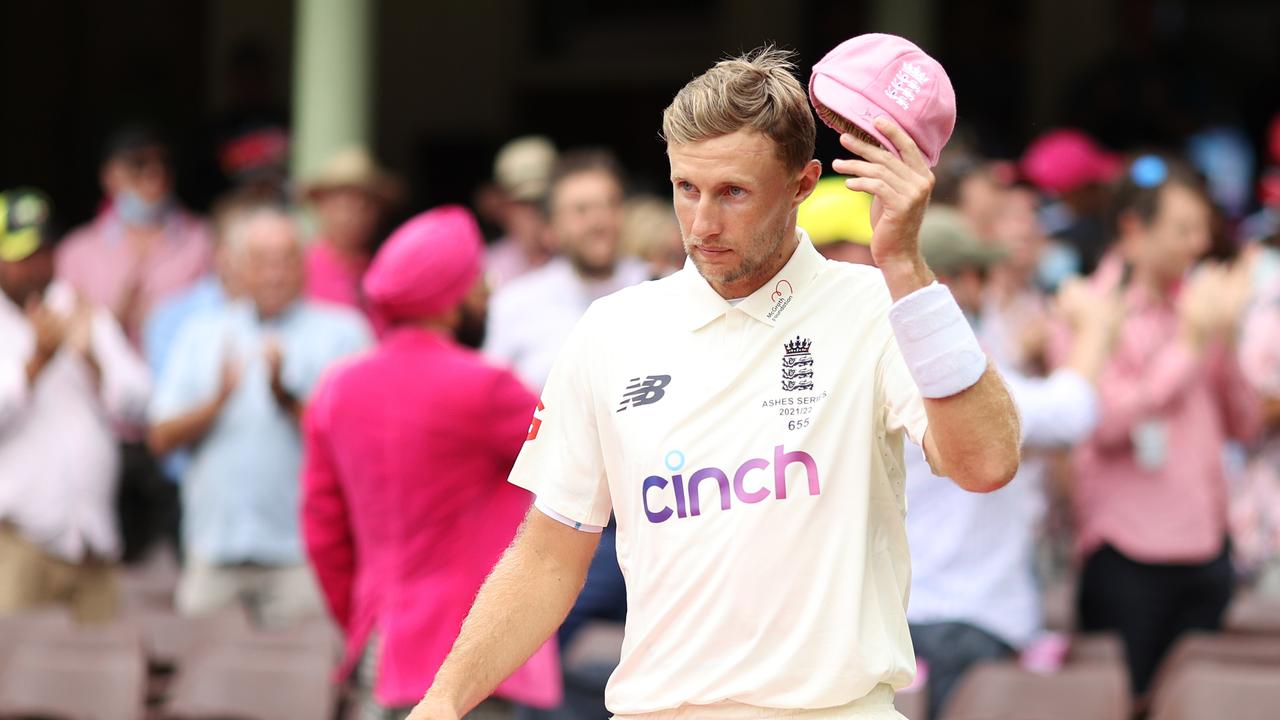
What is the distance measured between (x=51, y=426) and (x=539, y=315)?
1.83 meters

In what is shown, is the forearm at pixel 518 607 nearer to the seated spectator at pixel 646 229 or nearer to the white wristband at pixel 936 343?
the white wristband at pixel 936 343

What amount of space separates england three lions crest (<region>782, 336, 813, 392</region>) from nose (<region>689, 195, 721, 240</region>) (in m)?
0.20

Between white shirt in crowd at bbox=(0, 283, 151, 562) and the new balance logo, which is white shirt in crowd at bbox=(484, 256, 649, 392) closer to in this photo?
white shirt in crowd at bbox=(0, 283, 151, 562)

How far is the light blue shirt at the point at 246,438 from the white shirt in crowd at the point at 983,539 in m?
2.48

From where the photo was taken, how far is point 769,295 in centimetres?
259

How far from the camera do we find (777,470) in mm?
2484

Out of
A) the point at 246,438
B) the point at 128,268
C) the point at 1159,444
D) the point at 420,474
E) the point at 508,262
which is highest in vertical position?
the point at 420,474

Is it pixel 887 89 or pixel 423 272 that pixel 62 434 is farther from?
pixel 887 89

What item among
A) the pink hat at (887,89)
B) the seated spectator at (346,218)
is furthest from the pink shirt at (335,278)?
the pink hat at (887,89)

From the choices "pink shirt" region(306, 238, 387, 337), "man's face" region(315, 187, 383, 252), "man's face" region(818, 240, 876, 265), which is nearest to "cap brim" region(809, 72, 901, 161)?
"man's face" region(818, 240, 876, 265)

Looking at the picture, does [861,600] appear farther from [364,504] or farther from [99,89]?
[99,89]

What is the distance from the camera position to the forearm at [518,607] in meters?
2.64

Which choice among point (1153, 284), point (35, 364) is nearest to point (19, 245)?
point (35, 364)

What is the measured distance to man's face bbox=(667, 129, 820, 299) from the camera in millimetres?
2482
